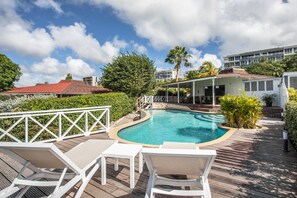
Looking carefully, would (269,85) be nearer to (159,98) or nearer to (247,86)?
(247,86)

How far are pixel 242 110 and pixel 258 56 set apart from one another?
237ft

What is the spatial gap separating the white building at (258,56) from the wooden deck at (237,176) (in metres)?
66.5

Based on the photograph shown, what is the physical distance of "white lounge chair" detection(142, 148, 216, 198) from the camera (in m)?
1.91

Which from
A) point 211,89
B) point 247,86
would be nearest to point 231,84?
point 247,86

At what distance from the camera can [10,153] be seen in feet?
6.96

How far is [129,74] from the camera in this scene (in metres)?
14.2

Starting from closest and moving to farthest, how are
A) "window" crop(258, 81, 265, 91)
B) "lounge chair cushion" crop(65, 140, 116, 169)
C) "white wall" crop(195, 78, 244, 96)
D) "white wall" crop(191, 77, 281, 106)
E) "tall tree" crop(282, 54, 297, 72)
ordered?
"lounge chair cushion" crop(65, 140, 116, 169) → "white wall" crop(191, 77, 281, 106) → "window" crop(258, 81, 265, 91) → "white wall" crop(195, 78, 244, 96) → "tall tree" crop(282, 54, 297, 72)

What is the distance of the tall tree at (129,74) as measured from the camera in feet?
46.4

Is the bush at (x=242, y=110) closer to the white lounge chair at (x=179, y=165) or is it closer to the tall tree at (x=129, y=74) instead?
the white lounge chair at (x=179, y=165)

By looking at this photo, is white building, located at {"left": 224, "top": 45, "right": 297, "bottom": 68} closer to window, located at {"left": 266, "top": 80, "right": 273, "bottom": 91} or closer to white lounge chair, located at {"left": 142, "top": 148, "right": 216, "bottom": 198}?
window, located at {"left": 266, "top": 80, "right": 273, "bottom": 91}

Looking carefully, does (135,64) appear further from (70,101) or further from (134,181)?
(134,181)

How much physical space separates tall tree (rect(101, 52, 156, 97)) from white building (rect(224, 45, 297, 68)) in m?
59.1

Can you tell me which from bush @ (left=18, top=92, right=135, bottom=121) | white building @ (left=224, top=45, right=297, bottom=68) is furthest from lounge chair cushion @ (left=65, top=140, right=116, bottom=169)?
white building @ (left=224, top=45, right=297, bottom=68)

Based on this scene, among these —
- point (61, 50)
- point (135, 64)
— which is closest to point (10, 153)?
point (135, 64)
